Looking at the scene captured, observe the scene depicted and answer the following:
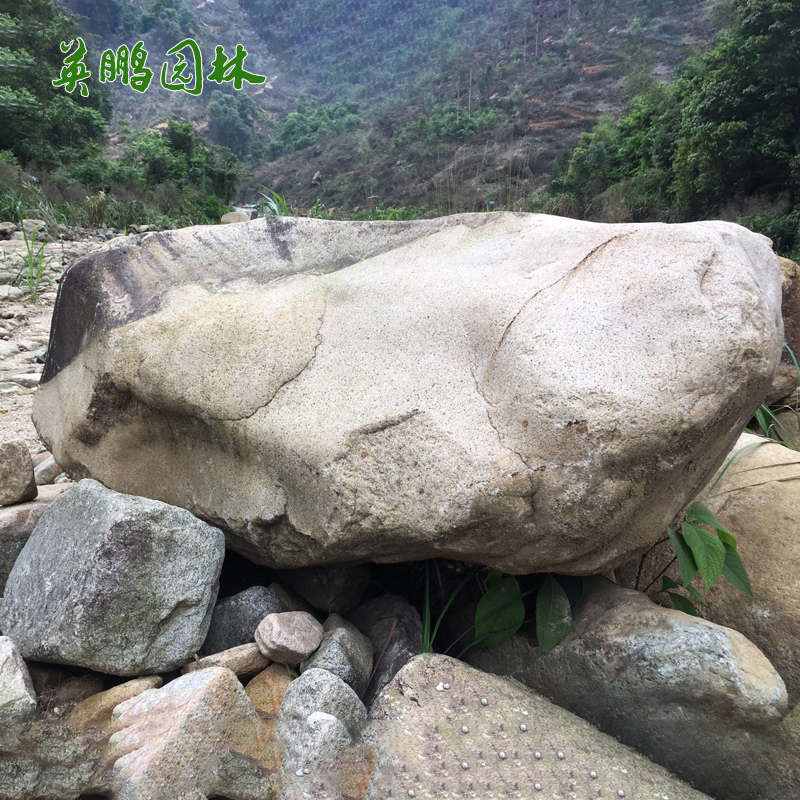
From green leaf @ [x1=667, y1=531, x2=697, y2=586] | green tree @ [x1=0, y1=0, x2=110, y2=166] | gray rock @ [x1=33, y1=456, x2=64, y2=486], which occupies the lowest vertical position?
gray rock @ [x1=33, y1=456, x2=64, y2=486]

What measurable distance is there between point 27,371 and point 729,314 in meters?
3.78

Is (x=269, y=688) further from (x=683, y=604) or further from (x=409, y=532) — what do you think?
(x=683, y=604)

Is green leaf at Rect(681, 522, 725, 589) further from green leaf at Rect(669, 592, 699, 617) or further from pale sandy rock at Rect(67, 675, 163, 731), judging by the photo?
pale sandy rock at Rect(67, 675, 163, 731)

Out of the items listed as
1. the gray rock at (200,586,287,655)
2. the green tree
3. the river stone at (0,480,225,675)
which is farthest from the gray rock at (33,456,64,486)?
the green tree

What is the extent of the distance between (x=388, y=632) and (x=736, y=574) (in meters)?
0.86

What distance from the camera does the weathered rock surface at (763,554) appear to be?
5.20 ft

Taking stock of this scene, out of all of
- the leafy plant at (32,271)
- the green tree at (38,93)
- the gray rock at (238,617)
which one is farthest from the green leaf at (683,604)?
the green tree at (38,93)

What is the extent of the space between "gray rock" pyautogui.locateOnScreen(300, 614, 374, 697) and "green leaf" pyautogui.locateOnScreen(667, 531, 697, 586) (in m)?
0.78

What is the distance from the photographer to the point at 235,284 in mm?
2133

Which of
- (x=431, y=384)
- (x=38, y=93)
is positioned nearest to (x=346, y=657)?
(x=431, y=384)

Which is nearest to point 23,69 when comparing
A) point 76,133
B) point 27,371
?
point 76,133

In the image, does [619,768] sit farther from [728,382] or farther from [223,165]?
[223,165]

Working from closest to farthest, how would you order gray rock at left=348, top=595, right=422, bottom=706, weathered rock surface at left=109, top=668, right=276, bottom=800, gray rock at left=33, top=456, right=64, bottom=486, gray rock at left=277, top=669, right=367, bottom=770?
weathered rock surface at left=109, top=668, right=276, bottom=800, gray rock at left=277, top=669, right=367, bottom=770, gray rock at left=348, top=595, right=422, bottom=706, gray rock at left=33, top=456, right=64, bottom=486

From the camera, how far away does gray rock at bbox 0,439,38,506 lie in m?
1.95
